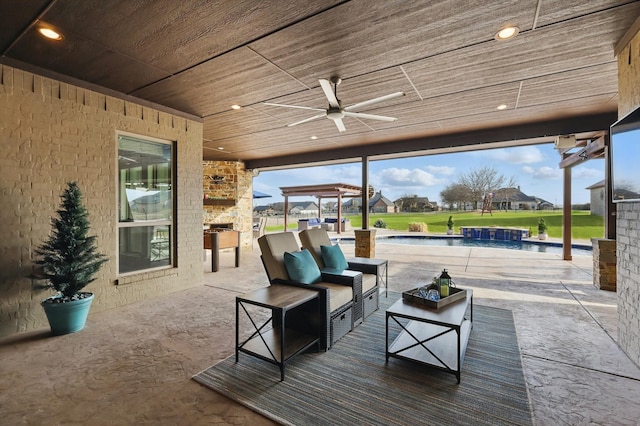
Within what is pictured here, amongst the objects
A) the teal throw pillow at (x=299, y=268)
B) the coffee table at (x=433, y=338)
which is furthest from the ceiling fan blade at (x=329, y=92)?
the coffee table at (x=433, y=338)

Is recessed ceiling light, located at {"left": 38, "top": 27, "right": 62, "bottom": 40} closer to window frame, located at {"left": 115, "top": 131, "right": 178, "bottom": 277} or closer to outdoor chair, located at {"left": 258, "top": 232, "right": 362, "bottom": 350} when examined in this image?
window frame, located at {"left": 115, "top": 131, "right": 178, "bottom": 277}

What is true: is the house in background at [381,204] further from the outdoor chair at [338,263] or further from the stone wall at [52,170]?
the stone wall at [52,170]

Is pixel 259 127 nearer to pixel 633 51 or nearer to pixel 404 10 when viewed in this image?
pixel 404 10

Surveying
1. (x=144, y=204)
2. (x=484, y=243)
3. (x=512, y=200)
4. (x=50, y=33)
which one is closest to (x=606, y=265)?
(x=144, y=204)

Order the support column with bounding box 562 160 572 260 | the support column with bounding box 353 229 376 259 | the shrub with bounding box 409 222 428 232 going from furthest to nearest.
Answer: the shrub with bounding box 409 222 428 232 < the support column with bounding box 353 229 376 259 < the support column with bounding box 562 160 572 260

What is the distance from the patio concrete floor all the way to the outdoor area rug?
0.12m

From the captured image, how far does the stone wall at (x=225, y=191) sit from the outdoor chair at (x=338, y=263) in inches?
213

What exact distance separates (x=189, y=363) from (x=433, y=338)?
6.85ft

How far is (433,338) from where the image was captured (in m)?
2.48

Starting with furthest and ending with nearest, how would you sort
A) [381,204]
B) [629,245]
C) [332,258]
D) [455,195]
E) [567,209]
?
[381,204] → [455,195] → [567,209] → [332,258] → [629,245]

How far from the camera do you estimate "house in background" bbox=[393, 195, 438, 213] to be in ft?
74.3

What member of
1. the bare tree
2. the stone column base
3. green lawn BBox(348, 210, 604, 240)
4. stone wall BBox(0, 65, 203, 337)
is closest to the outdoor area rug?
stone wall BBox(0, 65, 203, 337)

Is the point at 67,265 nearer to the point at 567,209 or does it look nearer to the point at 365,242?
the point at 365,242

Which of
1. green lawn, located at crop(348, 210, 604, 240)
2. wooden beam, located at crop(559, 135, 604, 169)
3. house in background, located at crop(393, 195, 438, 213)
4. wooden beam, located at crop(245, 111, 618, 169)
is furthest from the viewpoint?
house in background, located at crop(393, 195, 438, 213)
